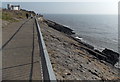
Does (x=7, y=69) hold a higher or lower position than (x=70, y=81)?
higher

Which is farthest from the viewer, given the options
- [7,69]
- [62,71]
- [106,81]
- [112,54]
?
[112,54]

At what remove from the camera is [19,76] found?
692cm

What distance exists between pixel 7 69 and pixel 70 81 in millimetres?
2411

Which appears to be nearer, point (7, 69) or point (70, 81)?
point (7, 69)

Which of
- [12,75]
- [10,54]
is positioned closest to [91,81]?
[10,54]

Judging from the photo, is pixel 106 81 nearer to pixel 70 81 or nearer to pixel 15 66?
pixel 70 81

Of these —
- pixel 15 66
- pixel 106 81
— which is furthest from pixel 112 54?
pixel 15 66

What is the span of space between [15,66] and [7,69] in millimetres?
437

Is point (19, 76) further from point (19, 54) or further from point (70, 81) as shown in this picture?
point (19, 54)

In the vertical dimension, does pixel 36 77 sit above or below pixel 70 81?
above

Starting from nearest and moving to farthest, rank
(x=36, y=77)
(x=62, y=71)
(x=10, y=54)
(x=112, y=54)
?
(x=36, y=77)
(x=62, y=71)
(x=10, y=54)
(x=112, y=54)

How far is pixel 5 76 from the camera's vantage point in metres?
6.82

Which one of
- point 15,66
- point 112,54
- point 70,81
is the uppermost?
point 15,66

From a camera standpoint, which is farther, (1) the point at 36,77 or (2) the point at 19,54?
(2) the point at 19,54
